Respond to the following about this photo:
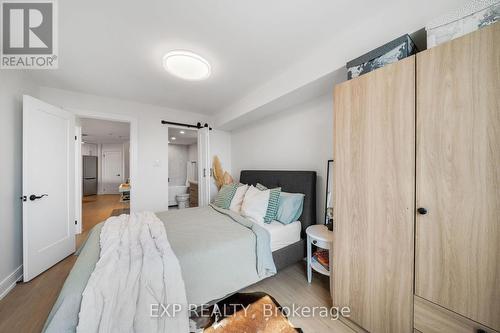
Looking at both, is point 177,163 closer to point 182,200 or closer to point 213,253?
point 182,200

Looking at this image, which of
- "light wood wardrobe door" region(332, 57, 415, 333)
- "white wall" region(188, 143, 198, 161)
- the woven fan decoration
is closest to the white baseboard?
the woven fan decoration

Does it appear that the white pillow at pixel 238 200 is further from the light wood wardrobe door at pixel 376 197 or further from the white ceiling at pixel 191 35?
the white ceiling at pixel 191 35

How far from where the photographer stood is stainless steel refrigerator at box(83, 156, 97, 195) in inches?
279

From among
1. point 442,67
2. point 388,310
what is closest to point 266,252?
point 388,310

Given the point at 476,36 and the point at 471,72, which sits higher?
the point at 476,36

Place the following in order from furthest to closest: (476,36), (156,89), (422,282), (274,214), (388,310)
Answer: (156,89) < (274,214) < (388,310) < (422,282) < (476,36)

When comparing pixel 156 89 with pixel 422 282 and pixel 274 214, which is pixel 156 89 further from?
pixel 422 282

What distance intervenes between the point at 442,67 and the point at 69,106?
419 cm

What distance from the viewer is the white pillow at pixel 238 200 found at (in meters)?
2.49

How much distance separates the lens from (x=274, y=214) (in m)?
2.13

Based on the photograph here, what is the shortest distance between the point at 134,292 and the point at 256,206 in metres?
1.38

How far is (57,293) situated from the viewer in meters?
1.75

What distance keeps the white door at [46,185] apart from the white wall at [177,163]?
4023 mm

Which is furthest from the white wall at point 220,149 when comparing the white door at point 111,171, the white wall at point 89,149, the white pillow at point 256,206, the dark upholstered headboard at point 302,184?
the white wall at point 89,149
